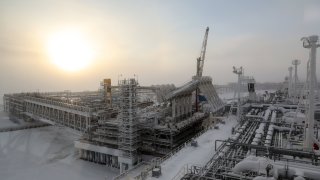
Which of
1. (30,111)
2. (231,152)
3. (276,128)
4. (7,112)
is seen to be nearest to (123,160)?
(231,152)

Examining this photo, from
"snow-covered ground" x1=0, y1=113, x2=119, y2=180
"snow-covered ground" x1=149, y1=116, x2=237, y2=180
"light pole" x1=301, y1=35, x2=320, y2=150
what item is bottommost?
"snow-covered ground" x1=0, y1=113, x2=119, y2=180

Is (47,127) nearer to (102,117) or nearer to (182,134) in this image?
(102,117)

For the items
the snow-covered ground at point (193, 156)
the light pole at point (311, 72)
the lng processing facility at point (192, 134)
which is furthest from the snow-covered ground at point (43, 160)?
the light pole at point (311, 72)

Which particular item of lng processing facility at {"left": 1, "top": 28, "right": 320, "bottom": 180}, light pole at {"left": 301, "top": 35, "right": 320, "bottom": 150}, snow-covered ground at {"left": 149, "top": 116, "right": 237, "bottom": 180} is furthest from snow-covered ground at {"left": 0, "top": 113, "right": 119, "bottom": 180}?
light pole at {"left": 301, "top": 35, "right": 320, "bottom": 150}

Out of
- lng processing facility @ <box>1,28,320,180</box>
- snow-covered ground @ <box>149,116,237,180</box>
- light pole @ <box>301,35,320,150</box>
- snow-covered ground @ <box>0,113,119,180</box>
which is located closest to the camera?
lng processing facility @ <box>1,28,320,180</box>

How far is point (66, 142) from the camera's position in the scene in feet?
178

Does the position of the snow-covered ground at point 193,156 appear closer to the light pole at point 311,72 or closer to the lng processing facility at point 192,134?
the lng processing facility at point 192,134

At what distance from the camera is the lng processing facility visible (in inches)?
840

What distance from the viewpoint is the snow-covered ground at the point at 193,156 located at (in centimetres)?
2276

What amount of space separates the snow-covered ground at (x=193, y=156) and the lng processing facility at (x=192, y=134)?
0.30 feet

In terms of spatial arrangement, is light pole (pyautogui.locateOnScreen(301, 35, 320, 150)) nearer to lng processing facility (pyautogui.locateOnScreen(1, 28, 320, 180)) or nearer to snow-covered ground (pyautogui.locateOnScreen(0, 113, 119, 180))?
lng processing facility (pyautogui.locateOnScreen(1, 28, 320, 180))

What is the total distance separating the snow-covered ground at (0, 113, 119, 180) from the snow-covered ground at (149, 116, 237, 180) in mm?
14319

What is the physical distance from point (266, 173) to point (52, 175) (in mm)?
29934

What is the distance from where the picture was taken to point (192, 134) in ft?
159
